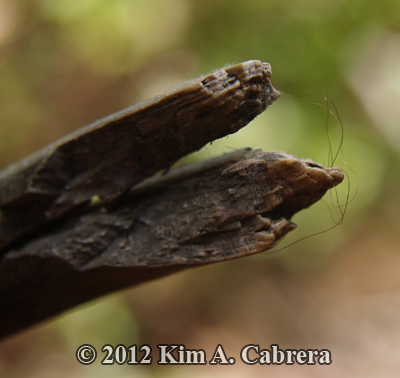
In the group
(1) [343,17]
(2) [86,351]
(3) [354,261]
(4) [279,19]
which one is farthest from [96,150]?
(3) [354,261]

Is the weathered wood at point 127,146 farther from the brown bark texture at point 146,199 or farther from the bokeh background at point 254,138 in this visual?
the bokeh background at point 254,138

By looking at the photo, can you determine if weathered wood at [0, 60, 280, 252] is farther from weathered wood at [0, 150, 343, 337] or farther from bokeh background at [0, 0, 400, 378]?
bokeh background at [0, 0, 400, 378]

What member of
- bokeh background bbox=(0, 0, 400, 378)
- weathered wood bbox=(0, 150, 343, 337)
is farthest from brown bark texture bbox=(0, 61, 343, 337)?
bokeh background bbox=(0, 0, 400, 378)

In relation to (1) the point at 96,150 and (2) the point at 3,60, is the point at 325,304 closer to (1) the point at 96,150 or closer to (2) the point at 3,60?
(1) the point at 96,150

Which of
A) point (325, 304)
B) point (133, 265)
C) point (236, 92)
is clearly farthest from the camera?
point (325, 304)

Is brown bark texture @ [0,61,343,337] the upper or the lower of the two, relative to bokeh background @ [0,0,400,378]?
lower
